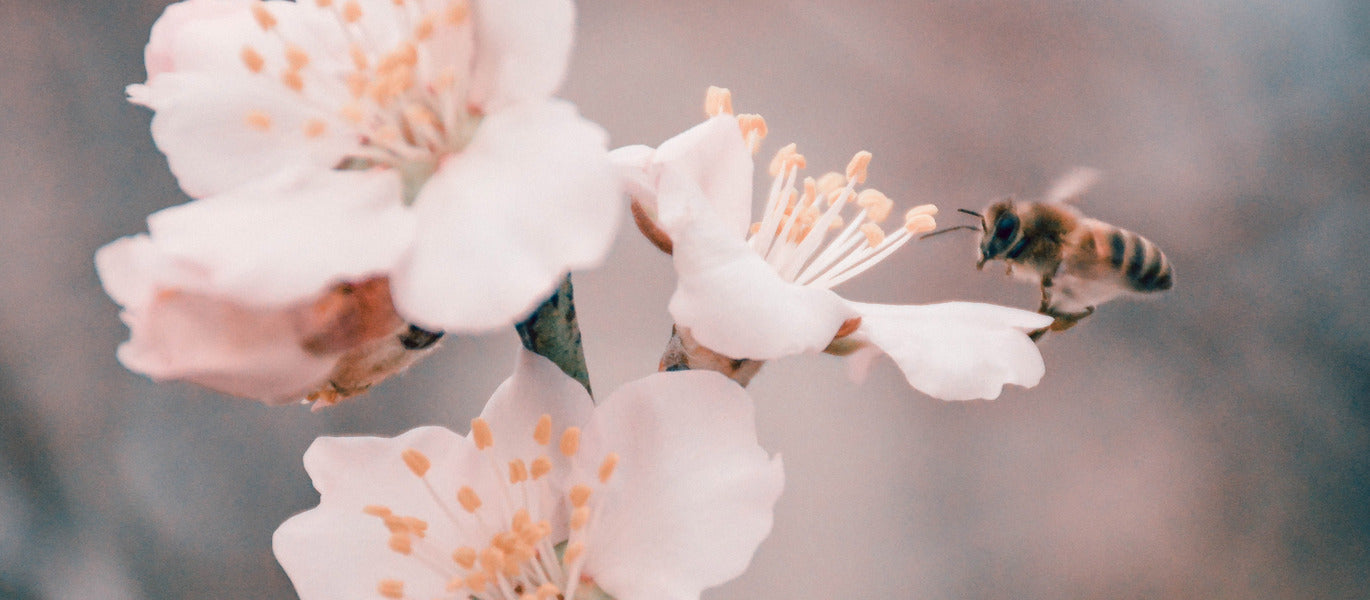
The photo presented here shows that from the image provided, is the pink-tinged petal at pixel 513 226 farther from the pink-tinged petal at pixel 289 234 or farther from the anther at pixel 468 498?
the anther at pixel 468 498

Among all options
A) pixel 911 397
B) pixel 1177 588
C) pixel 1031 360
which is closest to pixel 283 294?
pixel 1031 360

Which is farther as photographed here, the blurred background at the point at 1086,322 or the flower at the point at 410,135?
the blurred background at the point at 1086,322

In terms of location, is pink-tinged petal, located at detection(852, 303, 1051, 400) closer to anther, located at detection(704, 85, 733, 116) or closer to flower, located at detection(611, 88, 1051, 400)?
flower, located at detection(611, 88, 1051, 400)

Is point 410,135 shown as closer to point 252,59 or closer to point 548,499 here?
point 252,59


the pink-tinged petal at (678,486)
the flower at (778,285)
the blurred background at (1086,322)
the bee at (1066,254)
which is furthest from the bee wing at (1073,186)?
the blurred background at (1086,322)

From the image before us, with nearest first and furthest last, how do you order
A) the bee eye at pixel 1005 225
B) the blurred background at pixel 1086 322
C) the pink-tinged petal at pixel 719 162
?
1. the pink-tinged petal at pixel 719 162
2. the bee eye at pixel 1005 225
3. the blurred background at pixel 1086 322

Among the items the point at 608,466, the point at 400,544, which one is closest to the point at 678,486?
the point at 608,466

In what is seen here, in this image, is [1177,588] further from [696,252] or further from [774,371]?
[696,252]
